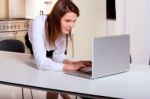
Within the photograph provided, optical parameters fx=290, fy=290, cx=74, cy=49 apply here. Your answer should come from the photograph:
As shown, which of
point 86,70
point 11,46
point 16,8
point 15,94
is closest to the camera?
point 86,70

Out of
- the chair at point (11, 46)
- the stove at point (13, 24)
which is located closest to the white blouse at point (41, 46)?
the chair at point (11, 46)

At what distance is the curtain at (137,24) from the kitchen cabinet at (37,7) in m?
1.24

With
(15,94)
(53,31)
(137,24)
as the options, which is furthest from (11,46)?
(137,24)

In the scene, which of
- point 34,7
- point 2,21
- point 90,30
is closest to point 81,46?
point 90,30

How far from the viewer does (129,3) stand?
3.82 m

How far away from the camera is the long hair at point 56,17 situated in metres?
2.11

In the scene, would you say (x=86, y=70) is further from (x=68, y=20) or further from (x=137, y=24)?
(x=137, y=24)

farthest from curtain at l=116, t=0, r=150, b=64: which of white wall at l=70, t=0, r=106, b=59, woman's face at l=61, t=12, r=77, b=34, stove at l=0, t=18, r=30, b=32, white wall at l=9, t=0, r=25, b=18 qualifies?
woman's face at l=61, t=12, r=77, b=34

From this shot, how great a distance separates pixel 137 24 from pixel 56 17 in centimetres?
192

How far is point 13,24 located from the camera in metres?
4.46

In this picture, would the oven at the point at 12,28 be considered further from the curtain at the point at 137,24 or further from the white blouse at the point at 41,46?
the white blouse at the point at 41,46

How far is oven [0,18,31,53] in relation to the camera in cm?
439

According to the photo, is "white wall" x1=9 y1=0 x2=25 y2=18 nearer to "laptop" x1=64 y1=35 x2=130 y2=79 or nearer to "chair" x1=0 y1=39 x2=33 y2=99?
"chair" x1=0 y1=39 x2=33 y2=99

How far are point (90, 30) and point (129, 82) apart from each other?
2829 mm
